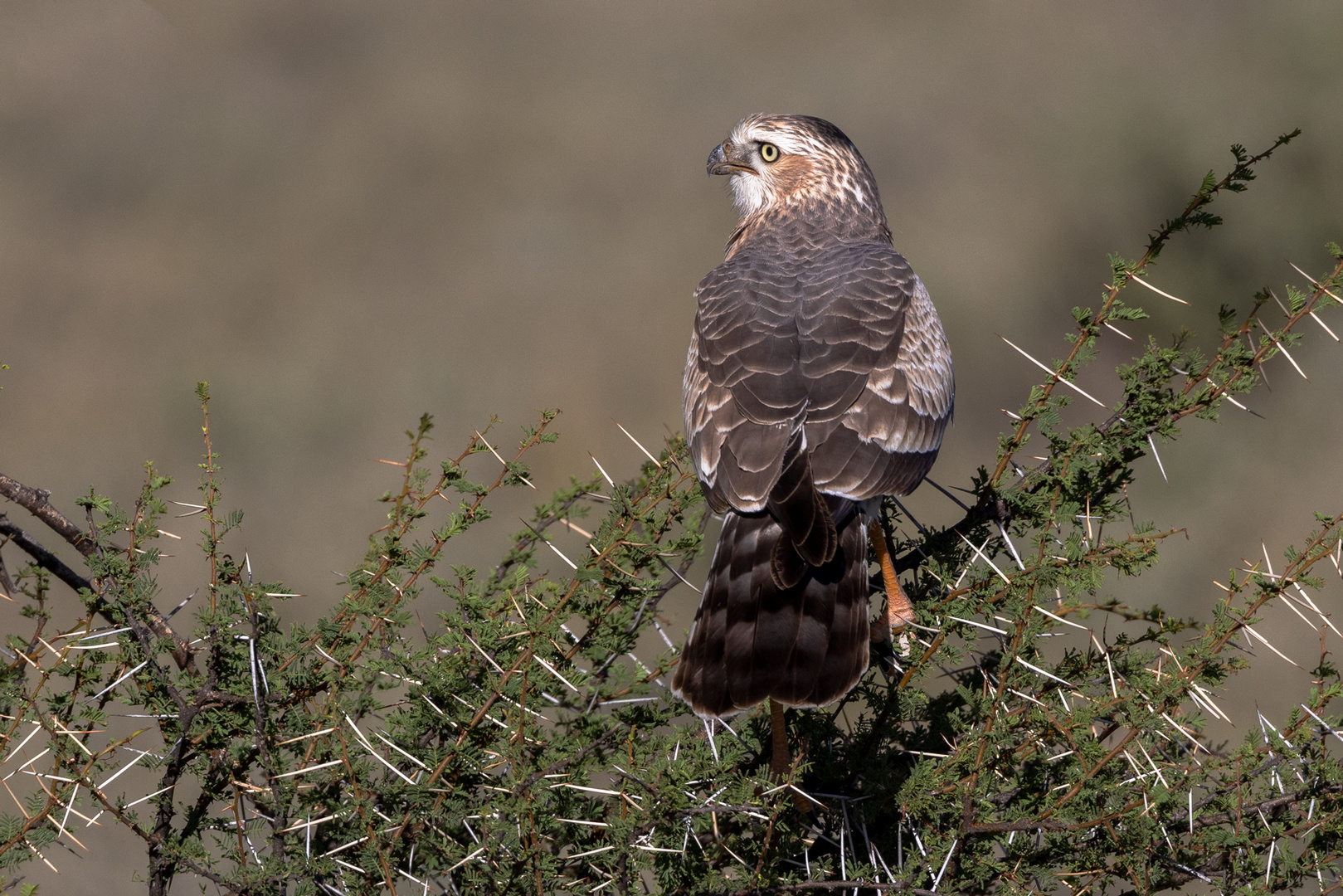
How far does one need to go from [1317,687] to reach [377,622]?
7.17 feet

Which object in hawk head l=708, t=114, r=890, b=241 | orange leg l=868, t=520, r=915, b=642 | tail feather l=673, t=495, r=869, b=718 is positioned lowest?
tail feather l=673, t=495, r=869, b=718

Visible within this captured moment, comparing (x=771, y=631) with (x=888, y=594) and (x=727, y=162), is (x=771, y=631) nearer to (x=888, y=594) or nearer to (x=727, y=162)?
(x=888, y=594)

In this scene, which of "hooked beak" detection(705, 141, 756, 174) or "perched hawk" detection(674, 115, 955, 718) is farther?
"hooked beak" detection(705, 141, 756, 174)

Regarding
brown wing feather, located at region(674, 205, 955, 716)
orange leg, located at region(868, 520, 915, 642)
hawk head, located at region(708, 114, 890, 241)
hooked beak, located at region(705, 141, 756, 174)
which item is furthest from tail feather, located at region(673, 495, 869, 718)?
hooked beak, located at region(705, 141, 756, 174)

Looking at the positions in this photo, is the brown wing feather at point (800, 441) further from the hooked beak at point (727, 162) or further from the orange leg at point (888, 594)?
the hooked beak at point (727, 162)

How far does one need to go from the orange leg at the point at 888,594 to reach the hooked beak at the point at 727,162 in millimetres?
2080

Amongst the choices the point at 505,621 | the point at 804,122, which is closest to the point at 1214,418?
the point at 505,621

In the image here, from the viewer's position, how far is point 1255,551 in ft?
35.1

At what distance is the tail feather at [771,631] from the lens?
2.71m

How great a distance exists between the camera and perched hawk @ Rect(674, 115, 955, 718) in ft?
9.10

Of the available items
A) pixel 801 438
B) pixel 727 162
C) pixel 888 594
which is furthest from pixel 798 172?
pixel 888 594

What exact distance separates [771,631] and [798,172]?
8.81ft

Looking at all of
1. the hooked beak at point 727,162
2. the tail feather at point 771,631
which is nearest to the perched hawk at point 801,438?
the tail feather at point 771,631

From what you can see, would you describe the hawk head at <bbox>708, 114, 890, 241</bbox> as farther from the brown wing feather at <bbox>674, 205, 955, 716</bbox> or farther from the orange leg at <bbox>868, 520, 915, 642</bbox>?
the orange leg at <bbox>868, 520, 915, 642</bbox>
